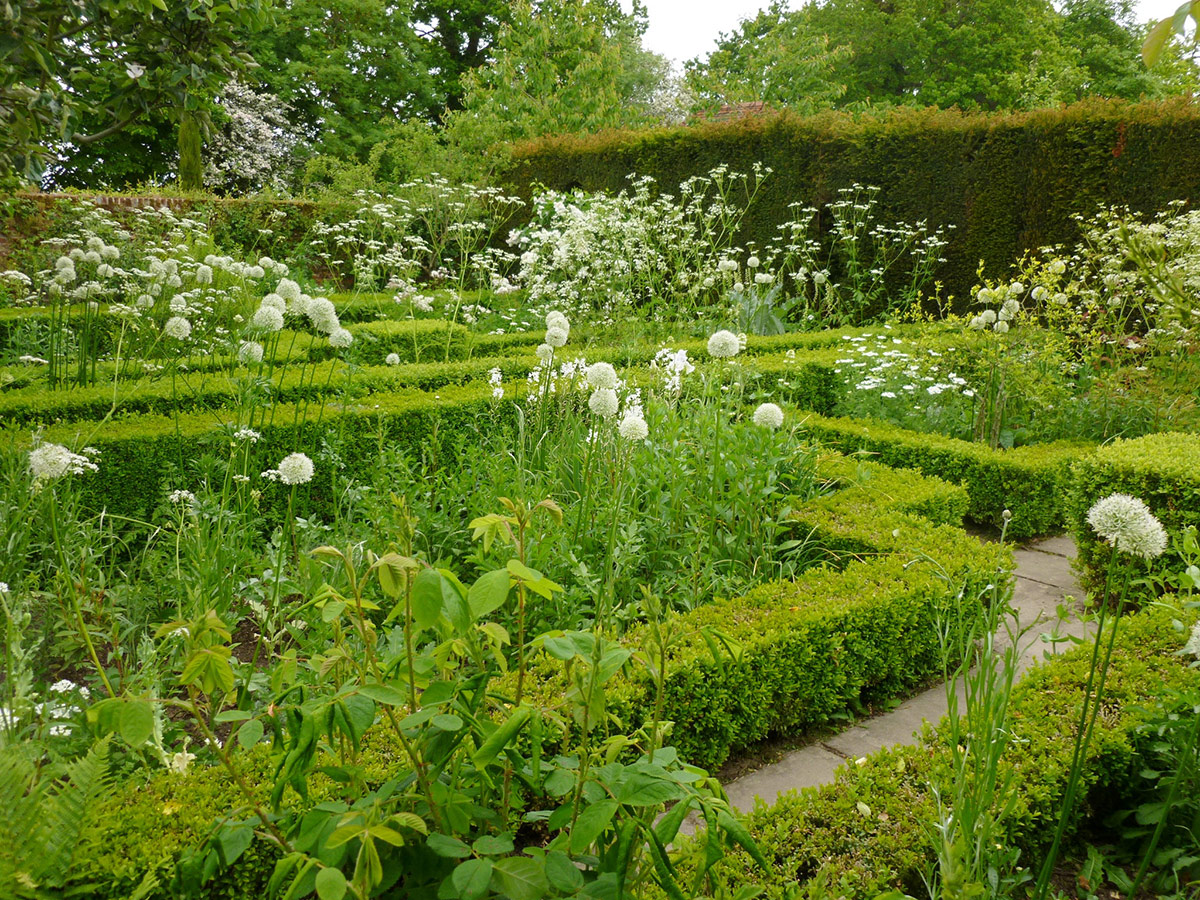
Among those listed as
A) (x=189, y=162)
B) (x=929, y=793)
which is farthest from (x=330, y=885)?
(x=189, y=162)

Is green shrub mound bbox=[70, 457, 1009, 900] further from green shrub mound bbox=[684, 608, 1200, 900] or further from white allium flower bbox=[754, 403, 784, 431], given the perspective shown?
white allium flower bbox=[754, 403, 784, 431]

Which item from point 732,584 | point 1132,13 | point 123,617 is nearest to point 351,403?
point 123,617

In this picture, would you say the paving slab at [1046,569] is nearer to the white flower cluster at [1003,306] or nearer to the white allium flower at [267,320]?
the white flower cluster at [1003,306]

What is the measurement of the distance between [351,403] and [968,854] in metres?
3.52

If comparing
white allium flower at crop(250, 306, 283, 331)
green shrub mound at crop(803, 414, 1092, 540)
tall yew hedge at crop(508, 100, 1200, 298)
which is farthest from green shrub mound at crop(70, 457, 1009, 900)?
tall yew hedge at crop(508, 100, 1200, 298)

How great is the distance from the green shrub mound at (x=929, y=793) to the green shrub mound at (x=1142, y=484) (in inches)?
52.3

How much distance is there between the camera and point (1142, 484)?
390 centimetres

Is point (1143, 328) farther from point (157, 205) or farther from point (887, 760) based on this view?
point (157, 205)

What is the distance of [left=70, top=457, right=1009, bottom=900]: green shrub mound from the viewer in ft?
5.49

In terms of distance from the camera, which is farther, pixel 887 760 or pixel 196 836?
pixel 887 760

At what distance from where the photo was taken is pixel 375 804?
118 centimetres

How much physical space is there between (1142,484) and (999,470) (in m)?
1.17

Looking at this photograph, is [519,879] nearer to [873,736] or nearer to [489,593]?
[489,593]

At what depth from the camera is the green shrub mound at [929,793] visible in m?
1.90
